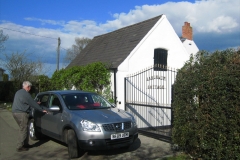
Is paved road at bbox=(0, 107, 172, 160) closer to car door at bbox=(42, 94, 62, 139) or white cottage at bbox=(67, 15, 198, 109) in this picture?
Answer: car door at bbox=(42, 94, 62, 139)

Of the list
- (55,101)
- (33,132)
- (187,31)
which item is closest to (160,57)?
(55,101)

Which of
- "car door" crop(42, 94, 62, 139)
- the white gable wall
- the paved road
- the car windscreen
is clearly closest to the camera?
the paved road

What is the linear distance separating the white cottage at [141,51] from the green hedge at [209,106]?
518 centimetres

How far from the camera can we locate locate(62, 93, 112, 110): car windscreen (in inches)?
286

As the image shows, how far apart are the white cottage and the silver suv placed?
3836mm

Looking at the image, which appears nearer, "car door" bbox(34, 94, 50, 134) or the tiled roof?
"car door" bbox(34, 94, 50, 134)

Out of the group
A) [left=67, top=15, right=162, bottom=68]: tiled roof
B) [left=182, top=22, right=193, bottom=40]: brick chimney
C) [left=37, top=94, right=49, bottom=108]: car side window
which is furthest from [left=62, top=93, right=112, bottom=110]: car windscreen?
[left=182, top=22, right=193, bottom=40]: brick chimney

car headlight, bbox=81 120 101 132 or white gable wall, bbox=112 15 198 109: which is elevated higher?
white gable wall, bbox=112 15 198 109

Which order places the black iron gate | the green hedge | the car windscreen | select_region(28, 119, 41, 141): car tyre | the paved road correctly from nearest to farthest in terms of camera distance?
the green hedge
the paved road
the car windscreen
select_region(28, 119, 41, 141): car tyre
the black iron gate

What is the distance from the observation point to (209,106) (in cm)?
570

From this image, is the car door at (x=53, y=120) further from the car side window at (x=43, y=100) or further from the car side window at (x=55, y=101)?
the car side window at (x=43, y=100)

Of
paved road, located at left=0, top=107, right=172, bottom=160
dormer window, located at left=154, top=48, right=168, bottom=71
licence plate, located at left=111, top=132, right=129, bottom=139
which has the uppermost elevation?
dormer window, located at left=154, top=48, right=168, bottom=71

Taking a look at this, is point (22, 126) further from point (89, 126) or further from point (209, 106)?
point (209, 106)

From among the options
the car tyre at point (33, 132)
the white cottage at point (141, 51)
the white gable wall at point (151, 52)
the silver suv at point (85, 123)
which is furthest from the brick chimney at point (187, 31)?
the car tyre at point (33, 132)
